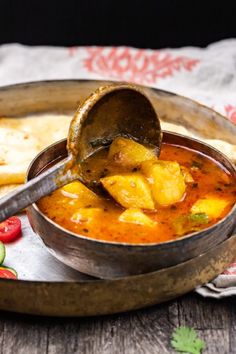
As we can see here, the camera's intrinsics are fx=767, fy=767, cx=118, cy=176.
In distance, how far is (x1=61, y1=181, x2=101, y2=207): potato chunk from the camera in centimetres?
394

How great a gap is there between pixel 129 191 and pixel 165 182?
198 millimetres

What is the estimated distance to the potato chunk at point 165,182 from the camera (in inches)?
154

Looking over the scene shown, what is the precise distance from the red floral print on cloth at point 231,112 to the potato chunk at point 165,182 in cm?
169

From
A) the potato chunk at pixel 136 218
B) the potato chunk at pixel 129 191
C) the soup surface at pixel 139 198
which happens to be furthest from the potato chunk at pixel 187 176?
the potato chunk at pixel 136 218

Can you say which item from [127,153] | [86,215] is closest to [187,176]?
[127,153]

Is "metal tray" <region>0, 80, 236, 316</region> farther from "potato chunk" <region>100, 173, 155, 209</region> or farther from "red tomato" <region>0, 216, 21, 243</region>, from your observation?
"potato chunk" <region>100, 173, 155, 209</region>

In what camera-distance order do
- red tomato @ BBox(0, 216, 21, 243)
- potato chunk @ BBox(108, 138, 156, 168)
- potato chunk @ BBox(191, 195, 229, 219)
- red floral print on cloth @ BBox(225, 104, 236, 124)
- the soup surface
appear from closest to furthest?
1. the soup surface
2. potato chunk @ BBox(191, 195, 229, 219)
3. potato chunk @ BBox(108, 138, 156, 168)
4. red tomato @ BBox(0, 216, 21, 243)
5. red floral print on cloth @ BBox(225, 104, 236, 124)

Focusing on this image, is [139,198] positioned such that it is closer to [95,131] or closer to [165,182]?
[165,182]

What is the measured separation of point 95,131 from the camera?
4129 mm

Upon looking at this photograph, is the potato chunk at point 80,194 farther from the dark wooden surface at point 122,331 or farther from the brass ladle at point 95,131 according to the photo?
the dark wooden surface at point 122,331

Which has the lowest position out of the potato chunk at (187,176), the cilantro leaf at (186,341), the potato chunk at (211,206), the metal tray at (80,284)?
the cilantro leaf at (186,341)

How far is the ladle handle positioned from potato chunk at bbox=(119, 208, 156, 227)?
329mm

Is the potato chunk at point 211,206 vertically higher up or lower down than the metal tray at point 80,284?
higher up

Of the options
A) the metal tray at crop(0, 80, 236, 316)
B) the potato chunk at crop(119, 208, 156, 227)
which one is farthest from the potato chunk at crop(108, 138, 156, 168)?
the metal tray at crop(0, 80, 236, 316)
